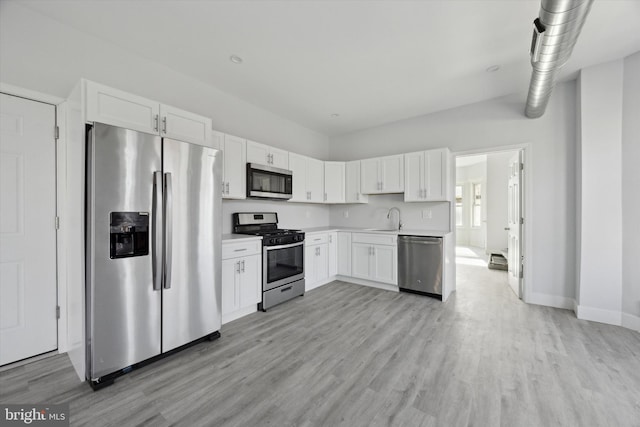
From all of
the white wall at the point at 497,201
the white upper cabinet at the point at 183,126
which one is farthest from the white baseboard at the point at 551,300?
the white upper cabinet at the point at 183,126

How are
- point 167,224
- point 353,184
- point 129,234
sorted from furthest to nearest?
point 353,184
point 167,224
point 129,234

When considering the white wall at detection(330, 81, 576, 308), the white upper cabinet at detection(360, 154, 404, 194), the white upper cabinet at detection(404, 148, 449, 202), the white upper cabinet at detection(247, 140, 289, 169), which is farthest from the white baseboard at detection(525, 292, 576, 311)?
the white upper cabinet at detection(247, 140, 289, 169)

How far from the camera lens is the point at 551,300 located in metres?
3.32

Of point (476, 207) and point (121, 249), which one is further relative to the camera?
point (476, 207)

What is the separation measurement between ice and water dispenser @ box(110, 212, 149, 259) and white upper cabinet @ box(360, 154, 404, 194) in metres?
3.45

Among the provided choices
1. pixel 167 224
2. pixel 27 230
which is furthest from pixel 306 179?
pixel 27 230

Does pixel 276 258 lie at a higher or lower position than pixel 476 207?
lower

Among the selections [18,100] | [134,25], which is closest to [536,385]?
[134,25]

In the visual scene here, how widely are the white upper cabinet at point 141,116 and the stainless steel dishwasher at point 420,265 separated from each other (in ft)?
9.99

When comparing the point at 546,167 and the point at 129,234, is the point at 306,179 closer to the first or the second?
the point at 129,234

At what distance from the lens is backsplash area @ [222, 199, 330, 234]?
349cm

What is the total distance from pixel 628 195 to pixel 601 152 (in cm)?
54

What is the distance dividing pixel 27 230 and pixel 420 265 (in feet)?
14.1

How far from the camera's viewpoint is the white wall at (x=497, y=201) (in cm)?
707
